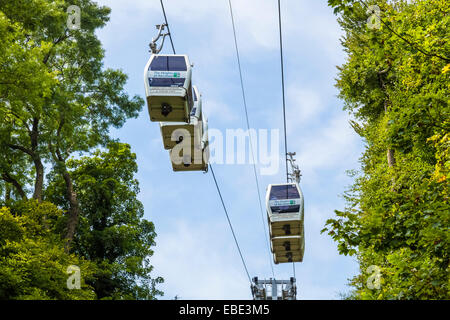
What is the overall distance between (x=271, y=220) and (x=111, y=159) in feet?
45.0

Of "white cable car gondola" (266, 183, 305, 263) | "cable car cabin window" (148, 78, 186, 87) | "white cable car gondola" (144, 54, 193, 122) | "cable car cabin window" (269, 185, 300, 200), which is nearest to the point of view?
"white cable car gondola" (144, 54, 193, 122)

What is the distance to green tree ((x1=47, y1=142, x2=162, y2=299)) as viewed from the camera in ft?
83.2

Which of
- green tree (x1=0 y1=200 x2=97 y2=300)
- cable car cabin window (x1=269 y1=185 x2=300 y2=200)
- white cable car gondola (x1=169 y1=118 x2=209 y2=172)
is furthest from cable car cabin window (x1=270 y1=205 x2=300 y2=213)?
green tree (x1=0 y1=200 x2=97 y2=300)

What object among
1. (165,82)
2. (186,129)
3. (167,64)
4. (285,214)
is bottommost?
(285,214)

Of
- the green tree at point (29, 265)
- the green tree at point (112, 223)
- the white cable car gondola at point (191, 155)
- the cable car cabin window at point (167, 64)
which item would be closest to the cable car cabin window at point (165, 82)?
Result: the cable car cabin window at point (167, 64)

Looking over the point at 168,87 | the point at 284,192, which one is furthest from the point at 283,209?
the point at 168,87

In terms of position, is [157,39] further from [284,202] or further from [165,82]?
[284,202]

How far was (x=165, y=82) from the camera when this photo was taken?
12922 mm

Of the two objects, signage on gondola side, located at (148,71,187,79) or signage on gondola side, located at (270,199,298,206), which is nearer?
signage on gondola side, located at (148,71,187,79)

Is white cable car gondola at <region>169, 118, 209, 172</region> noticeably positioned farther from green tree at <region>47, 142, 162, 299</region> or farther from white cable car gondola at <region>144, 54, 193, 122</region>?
green tree at <region>47, 142, 162, 299</region>

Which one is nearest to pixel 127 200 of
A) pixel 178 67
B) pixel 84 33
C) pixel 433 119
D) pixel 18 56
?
pixel 84 33

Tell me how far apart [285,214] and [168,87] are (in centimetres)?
710

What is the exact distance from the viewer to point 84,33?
82.7ft

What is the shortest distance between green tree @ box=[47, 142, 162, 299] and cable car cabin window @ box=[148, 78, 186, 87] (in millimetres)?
13503
